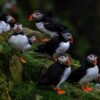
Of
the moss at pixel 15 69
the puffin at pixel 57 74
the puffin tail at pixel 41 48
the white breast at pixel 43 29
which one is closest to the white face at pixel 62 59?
the puffin at pixel 57 74

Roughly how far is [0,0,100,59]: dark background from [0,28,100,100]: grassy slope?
6.74 metres

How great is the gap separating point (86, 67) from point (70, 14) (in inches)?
456

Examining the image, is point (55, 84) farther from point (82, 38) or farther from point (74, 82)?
point (82, 38)

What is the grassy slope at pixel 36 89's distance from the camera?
11.6 meters

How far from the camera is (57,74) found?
37.6 feet

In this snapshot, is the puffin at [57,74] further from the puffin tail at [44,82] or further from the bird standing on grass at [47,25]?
the bird standing on grass at [47,25]

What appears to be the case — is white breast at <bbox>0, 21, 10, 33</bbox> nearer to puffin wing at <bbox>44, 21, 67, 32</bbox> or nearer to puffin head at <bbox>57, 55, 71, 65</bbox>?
puffin wing at <bbox>44, 21, 67, 32</bbox>

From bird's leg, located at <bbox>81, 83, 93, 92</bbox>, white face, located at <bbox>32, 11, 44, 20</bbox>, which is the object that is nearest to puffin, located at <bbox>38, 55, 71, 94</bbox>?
bird's leg, located at <bbox>81, 83, 93, 92</bbox>

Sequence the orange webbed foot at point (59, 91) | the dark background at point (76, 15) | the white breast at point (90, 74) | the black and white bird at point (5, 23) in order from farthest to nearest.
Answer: the dark background at point (76, 15) < the black and white bird at point (5, 23) < the white breast at point (90, 74) < the orange webbed foot at point (59, 91)

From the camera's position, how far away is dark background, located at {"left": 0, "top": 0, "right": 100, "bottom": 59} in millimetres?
20359

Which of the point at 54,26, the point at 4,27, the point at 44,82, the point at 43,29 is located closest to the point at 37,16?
the point at 43,29

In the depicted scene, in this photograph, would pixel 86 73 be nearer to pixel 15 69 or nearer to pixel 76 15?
pixel 15 69

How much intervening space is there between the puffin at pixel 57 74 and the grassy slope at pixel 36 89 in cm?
12

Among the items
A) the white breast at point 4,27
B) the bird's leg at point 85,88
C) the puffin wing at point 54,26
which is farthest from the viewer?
the puffin wing at point 54,26
